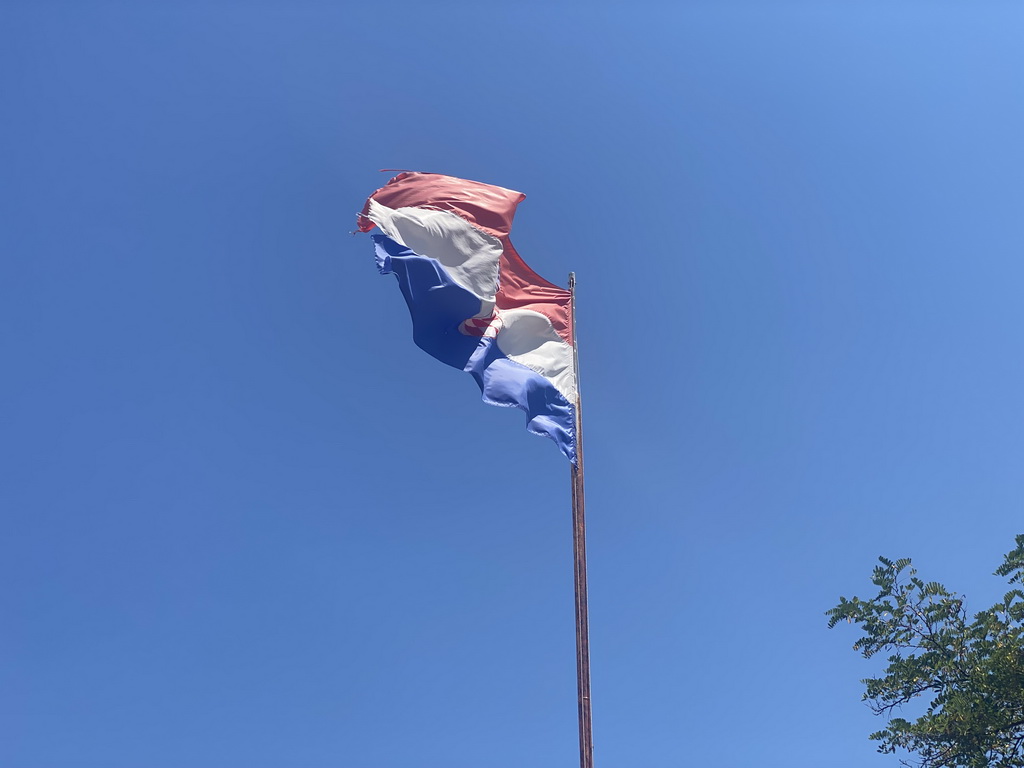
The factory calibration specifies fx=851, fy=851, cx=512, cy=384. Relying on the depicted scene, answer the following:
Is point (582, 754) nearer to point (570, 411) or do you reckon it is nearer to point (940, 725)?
point (570, 411)

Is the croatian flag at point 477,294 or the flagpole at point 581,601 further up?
the croatian flag at point 477,294

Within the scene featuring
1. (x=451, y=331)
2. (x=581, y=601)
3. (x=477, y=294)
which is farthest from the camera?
(x=477, y=294)

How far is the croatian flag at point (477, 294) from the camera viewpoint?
15273mm

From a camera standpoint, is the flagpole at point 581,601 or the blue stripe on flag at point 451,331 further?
the blue stripe on flag at point 451,331

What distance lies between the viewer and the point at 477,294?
16125 millimetres

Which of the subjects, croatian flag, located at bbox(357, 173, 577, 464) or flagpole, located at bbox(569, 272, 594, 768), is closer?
flagpole, located at bbox(569, 272, 594, 768)

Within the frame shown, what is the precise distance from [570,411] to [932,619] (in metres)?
9.85

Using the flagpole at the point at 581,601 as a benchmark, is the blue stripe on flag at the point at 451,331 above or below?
above

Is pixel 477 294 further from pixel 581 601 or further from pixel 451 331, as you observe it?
pixel 581 601

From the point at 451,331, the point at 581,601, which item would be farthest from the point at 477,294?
the point at 581,601

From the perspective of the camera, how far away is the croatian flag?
15273 mm

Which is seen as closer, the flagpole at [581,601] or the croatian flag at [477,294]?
the flagpole at [581,601]

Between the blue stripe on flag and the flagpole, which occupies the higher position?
the blue stripe on flag

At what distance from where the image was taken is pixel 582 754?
11211 mm
